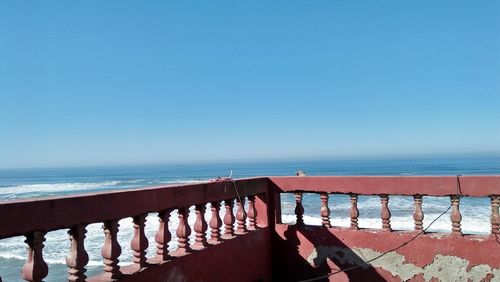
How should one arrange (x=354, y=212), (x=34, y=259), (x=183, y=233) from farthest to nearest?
(x=354, y=212), (x=183, y=233), (x=34, y=259)

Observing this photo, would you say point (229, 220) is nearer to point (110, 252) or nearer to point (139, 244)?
point (139, 244)

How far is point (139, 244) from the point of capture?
3121 mm

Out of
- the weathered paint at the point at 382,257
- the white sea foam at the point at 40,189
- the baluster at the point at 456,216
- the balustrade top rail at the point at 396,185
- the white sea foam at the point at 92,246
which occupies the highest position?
the balustrade top rail at the point at 396,185

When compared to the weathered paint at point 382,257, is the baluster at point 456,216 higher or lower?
higher

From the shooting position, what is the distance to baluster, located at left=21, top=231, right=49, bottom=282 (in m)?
2.37

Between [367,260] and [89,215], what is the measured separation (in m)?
3.01

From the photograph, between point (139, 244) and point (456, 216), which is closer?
point (139, 244)

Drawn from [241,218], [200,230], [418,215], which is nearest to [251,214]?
[241,218]

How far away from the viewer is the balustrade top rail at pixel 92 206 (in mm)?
2291

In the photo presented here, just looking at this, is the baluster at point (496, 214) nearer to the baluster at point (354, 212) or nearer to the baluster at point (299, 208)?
the baluster at point (354, 212)

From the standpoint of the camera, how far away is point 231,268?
415cm

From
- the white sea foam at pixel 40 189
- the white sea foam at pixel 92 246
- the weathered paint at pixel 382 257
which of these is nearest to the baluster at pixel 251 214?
the weathered paint at pixel 382 257

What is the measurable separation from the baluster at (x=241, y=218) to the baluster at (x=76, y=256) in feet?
6.60

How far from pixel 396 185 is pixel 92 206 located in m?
3.04
